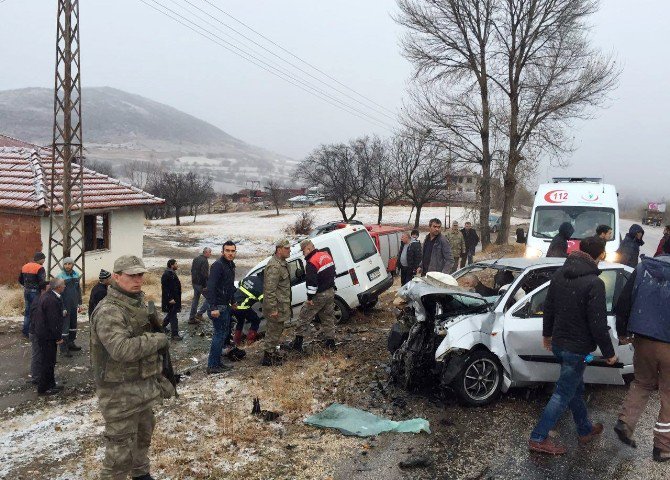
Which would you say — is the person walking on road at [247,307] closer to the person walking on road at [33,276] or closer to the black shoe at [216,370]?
the black shoe at [216,370]

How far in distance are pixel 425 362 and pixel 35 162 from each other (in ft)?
55.7

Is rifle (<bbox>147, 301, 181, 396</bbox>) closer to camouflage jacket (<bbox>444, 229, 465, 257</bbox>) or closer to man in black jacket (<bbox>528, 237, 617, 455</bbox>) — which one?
man in black jacket (<bbox>528, 237, 617, 455</bbox>)

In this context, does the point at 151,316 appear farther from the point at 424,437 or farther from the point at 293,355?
the point at 293,355

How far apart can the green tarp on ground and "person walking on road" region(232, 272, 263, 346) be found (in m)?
3.97

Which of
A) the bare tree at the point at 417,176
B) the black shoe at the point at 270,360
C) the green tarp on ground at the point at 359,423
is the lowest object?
the black shoe at the point at 270,360

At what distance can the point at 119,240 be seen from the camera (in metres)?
17.9

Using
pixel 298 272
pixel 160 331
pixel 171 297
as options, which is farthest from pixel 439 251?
pixel 160 331

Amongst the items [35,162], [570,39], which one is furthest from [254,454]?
[570,39]

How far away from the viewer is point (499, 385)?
18.4ft

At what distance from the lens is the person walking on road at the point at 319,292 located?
7.75 meters

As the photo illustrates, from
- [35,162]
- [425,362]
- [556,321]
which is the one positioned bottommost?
[425,362]

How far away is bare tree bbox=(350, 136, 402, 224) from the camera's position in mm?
41719

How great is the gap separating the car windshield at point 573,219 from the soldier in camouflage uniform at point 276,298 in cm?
754

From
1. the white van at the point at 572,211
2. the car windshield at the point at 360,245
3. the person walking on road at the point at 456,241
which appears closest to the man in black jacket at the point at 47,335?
the car windshield at the point at 360,245
